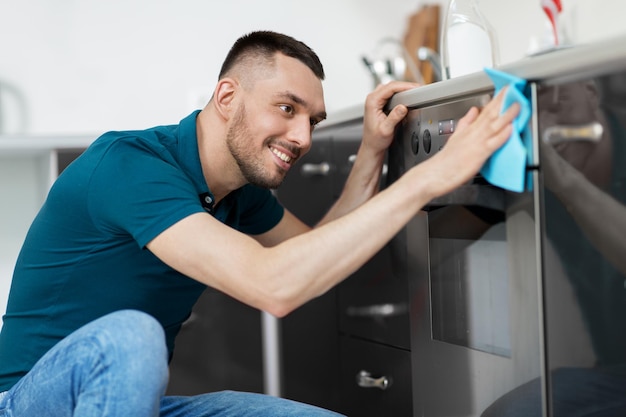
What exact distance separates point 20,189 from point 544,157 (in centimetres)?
174

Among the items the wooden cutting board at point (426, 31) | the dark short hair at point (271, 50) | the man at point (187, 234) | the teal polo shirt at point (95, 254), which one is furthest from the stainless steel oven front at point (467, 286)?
the wooden cutting board at point (426, 31)

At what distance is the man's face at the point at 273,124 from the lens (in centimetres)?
134

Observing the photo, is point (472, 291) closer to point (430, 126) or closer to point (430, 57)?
point (430, 126)

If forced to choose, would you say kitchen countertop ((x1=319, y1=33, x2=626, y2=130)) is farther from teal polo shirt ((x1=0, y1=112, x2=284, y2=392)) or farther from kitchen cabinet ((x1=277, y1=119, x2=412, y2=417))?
teal polo shirt ((x1=0, y1=112, x2=284, y2=392))

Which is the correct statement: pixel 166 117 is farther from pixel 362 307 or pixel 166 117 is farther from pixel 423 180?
pixel 423 180

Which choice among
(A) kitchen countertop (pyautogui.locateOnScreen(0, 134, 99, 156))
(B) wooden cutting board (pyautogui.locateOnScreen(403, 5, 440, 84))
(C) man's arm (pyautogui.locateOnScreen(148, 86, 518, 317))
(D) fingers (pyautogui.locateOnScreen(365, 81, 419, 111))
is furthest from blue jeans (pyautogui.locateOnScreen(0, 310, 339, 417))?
(B) wooden cutting board (pyautogui.locateOnScreen(403, 5, 440, 84))

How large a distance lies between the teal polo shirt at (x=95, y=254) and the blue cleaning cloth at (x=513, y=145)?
1.48 feet

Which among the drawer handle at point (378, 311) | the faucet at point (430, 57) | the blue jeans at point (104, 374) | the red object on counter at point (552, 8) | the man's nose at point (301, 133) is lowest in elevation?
the drawer handle at point (378, 311)

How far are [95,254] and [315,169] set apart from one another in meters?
0.69

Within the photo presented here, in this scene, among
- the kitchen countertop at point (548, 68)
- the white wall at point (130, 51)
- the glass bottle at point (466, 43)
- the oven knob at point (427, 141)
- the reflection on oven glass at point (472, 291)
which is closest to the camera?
the kitchen countertop at point (548, 68)

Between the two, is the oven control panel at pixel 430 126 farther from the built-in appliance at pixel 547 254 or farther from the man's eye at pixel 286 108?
the man's eye at pixel 286 108

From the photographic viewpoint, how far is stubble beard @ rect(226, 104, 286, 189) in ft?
4.40

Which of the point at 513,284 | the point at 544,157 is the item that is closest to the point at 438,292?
the point at 513,284

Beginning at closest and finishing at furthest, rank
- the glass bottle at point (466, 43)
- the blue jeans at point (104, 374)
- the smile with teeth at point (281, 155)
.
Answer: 1. the blue jeans at point (104, 374)
2. the smile with teeth at point (281, 155)
3. the glass bottle at point (466, 43)
